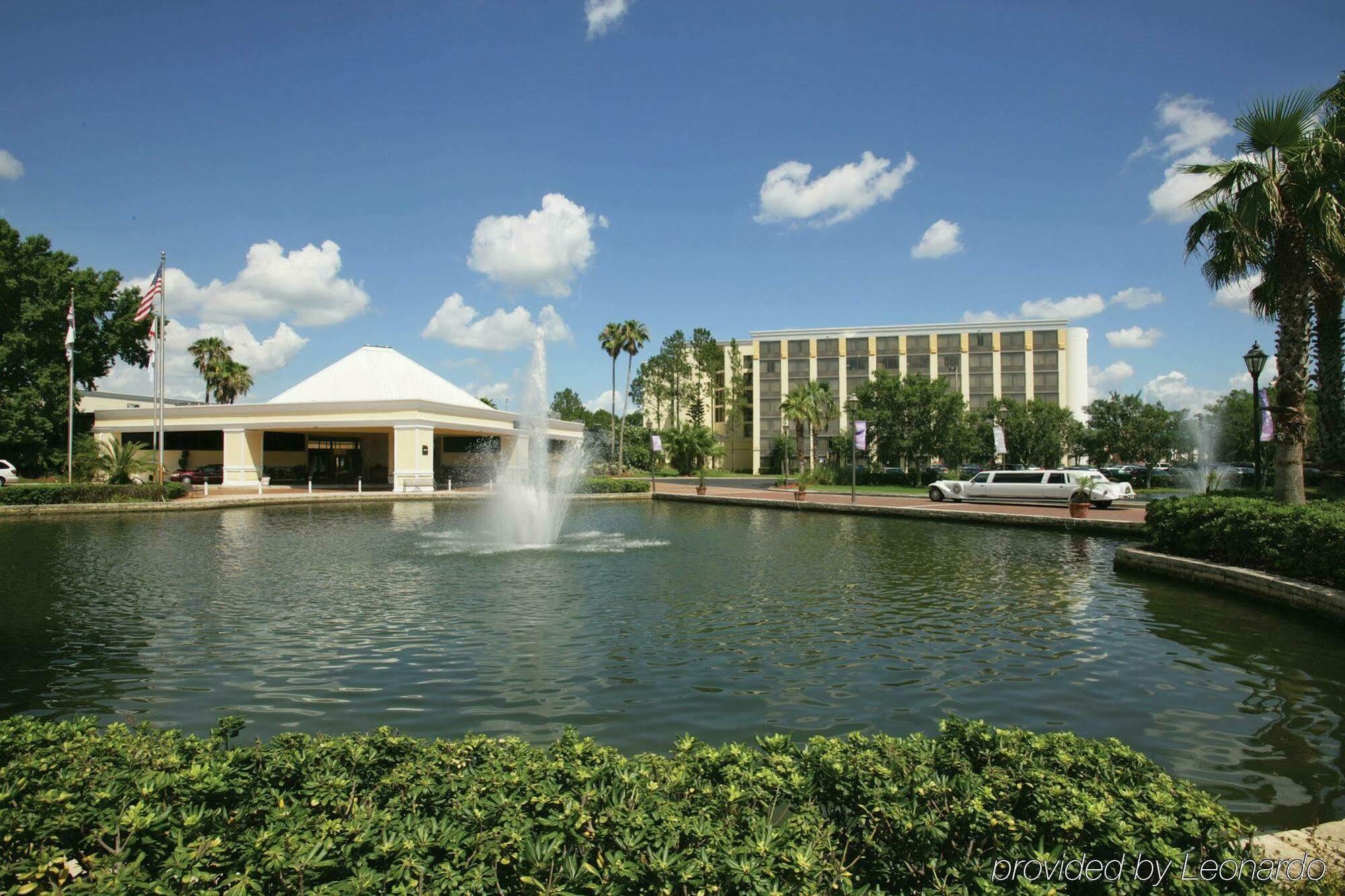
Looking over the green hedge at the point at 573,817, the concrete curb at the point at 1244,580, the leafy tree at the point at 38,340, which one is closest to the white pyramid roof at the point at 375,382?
the leafy tree at the point at 38,340

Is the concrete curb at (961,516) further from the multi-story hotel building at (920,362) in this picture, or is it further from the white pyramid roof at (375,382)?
the multi-story hotel building at (920,362)

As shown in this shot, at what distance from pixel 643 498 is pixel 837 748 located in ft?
126

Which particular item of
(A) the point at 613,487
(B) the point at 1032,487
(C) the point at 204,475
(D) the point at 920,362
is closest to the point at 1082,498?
(B) the point at 1032,487

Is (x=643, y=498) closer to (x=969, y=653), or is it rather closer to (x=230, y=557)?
(x=230, y=557)

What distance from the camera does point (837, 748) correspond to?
4.03 meters

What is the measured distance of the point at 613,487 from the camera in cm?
4331

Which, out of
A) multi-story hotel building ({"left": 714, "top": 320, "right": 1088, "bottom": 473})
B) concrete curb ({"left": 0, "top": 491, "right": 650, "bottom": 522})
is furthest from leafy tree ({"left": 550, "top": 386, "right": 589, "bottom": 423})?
concrete curb ({"left": 0, "top": 491, "right": 650, "bottom": 522})

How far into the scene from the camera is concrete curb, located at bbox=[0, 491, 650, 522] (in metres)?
29.3

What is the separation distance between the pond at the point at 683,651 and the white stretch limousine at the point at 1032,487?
42.1ft

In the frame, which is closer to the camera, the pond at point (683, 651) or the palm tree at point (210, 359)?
the pond at point (683, 651)

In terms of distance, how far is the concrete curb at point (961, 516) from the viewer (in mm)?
22703

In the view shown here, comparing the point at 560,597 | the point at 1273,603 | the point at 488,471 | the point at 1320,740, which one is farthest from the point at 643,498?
the point at 1320,740

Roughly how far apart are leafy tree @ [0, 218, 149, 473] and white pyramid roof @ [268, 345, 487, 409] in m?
11.8

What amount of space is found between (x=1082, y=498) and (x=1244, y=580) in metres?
13.5
